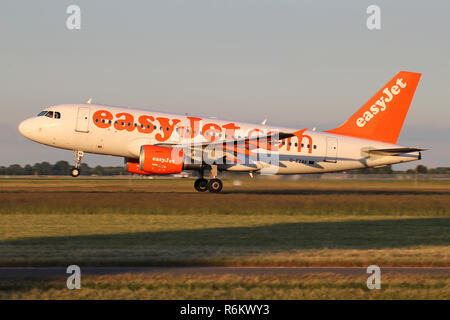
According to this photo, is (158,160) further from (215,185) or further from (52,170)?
(52,170)

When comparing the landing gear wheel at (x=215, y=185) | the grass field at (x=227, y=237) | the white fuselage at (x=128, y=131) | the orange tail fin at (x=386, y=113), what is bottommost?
the grass field at (x=227, y=237)

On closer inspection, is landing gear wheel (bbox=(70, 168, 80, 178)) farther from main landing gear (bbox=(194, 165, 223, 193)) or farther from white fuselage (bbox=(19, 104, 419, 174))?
main landing gear (bbox=(194, 165, 223, 193))

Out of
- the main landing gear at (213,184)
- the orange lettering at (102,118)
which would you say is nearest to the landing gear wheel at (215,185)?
the main landing gear at (213,184)

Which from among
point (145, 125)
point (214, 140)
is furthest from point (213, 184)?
point (145, 125)

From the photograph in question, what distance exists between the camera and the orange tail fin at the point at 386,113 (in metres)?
41.2

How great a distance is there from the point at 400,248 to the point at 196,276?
26.1 feet

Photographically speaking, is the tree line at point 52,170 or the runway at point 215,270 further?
the tree line at point 52,170

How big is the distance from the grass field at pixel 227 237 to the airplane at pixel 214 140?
367cm

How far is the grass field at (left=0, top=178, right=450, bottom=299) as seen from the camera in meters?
12.1

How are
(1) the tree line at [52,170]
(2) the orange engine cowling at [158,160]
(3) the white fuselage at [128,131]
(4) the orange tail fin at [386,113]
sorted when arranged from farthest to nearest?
(1) the tree line at [52,170], (4) the orange tail fin at [386,113], (3) the white fuselage at [128,131], (2) the orange engine cowling at [158,160]

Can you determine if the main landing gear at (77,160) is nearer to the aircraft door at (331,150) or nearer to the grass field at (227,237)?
the grass field at (227,237)

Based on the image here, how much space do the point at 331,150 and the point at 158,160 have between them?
472 inches
